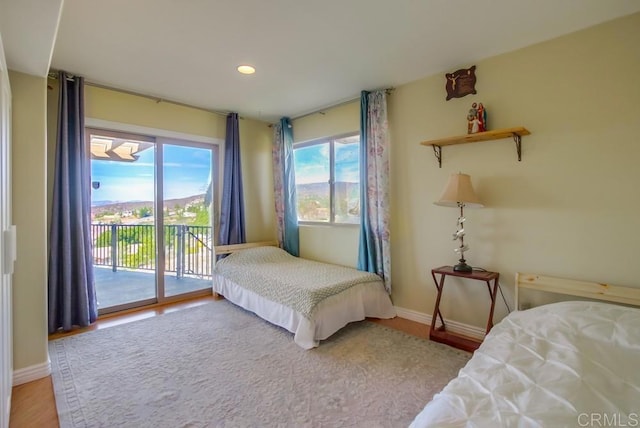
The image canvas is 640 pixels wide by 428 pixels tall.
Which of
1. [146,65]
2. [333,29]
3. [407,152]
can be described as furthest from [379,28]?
[146,65]

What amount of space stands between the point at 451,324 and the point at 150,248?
11.8 ft

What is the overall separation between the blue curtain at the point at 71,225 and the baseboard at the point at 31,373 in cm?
79

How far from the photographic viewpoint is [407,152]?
3.26m

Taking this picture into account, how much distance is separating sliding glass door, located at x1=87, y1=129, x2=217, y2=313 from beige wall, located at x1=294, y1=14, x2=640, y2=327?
105 inches

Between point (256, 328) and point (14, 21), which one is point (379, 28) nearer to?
point (14, 21)

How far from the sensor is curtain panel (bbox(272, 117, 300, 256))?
443 centimetres

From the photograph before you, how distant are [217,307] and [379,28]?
11.0 feet

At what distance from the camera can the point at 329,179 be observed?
4109 mm

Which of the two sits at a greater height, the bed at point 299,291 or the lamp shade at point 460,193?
the lamp shade at point 460,193

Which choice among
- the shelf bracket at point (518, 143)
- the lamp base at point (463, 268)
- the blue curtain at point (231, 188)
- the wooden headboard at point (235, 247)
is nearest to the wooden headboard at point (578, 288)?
the lamp base at point (463, 268)

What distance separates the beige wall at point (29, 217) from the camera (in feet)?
7.02

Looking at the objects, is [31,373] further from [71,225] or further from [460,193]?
[460,193]

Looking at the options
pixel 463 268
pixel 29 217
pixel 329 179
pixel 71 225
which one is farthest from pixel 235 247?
pixel 463 268

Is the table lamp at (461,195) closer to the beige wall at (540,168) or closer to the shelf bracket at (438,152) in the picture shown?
the beige wall at (540,168)
